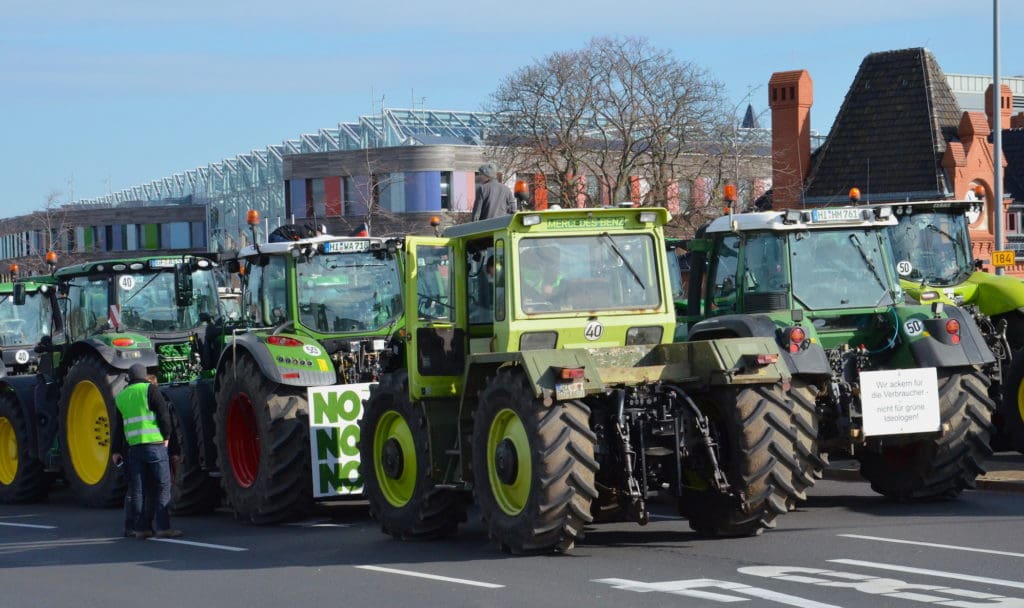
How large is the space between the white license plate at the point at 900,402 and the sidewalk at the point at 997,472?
201 centimetres

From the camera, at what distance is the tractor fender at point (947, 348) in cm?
1398

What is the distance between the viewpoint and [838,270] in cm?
1485

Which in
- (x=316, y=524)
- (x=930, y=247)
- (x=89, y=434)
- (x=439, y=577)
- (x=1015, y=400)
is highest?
(x=930, y=247)

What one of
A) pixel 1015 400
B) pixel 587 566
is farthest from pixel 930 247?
pixel 587 566

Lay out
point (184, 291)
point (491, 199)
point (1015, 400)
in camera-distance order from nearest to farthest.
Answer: point (491, 199)
point (1015, 400)
point (184, 291)

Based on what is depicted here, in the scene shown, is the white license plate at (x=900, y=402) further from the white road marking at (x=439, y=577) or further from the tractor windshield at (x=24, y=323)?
the tractor windshield at (x=24, y=323)

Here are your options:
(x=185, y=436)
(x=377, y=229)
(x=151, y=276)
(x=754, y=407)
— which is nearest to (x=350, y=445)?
(x=185, y=436)

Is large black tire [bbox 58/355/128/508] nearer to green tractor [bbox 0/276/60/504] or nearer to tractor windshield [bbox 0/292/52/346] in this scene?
green tractor [bbox 0/276/60/504]

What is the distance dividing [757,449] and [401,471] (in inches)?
126

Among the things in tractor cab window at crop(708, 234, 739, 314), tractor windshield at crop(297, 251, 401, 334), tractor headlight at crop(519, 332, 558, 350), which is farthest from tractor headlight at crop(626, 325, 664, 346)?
tractor windshield at crop(297, 251, 401, 334)

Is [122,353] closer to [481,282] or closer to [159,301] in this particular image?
[159,301]

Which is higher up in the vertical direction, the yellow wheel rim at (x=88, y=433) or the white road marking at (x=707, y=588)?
the yellow wheel rim at (x=88, y=433)

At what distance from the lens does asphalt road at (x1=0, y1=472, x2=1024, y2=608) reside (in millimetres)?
9930

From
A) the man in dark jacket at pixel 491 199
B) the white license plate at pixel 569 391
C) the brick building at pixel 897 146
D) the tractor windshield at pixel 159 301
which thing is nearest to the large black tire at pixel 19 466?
the tractor windshield at pixel 159 301
